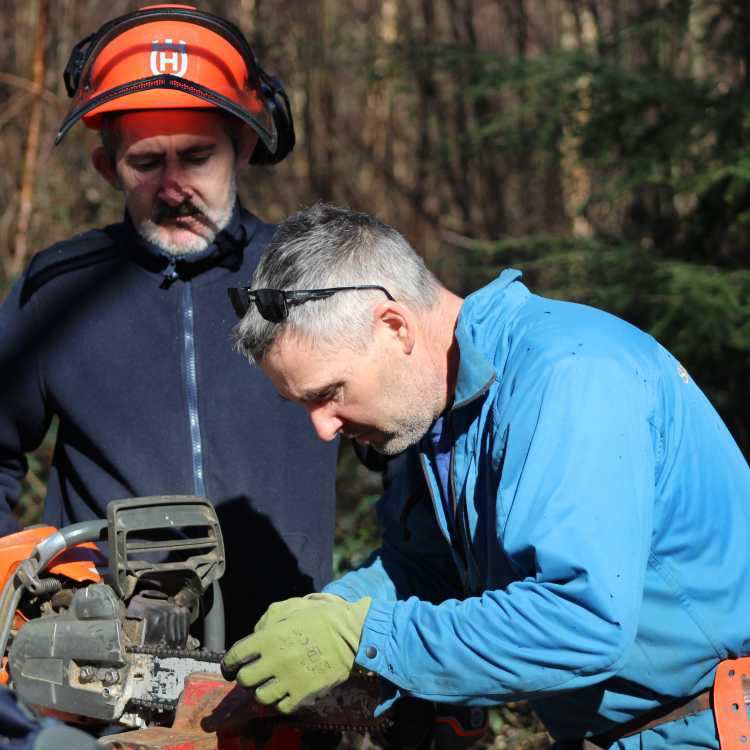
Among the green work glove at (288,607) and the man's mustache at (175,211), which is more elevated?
the man's mustache at (175,211)

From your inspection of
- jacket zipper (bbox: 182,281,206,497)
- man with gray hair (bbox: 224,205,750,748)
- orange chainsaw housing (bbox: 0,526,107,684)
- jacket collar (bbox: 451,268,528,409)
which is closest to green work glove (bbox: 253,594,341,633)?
man with gray hair (bbox: 224,205,750,748)

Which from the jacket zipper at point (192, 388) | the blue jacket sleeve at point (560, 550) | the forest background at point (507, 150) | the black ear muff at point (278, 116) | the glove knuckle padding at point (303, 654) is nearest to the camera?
the blue jacket sleeve at point (560, 550)

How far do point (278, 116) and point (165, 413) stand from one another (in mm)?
994

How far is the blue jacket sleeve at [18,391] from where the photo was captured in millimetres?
3260

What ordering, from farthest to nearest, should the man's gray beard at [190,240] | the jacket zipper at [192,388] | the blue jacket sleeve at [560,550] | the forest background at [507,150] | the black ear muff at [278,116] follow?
1. the forest background at [507,150]
2. the black ear muff at [278,116]
3. the man's gray beard at [190,240]
4. the jacket zipper at [192,388]
5. the blue jacket sleeve at [560,550]

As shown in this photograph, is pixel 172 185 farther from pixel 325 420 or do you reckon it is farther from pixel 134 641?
pixel 134 641

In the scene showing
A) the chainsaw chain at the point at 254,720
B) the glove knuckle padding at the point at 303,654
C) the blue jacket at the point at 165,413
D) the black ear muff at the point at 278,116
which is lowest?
the chainsaw chain at the point at 254,720

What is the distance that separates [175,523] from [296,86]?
838 centimetres

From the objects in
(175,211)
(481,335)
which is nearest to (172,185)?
(175,211)

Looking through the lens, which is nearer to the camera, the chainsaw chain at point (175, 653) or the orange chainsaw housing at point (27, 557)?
the chainsaw chain at point (175, 653)

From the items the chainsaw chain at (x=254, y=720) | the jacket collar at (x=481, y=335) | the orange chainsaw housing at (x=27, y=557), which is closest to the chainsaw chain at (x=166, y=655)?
the chainsaw chain at (x=254, y=720)

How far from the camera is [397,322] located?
7.56ft

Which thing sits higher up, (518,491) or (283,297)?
(283,297)

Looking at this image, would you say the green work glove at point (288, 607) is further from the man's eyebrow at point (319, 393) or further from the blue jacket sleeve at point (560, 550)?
the man's eyebrow at point (319, 393)
